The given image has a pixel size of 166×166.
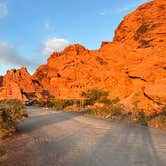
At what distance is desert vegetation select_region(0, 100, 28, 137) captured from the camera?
1077cm

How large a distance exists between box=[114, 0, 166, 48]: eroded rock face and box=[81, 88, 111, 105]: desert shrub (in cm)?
966

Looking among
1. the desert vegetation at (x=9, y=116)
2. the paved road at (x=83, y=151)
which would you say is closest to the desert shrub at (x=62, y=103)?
the desert vegetation at (x=9, y=116)

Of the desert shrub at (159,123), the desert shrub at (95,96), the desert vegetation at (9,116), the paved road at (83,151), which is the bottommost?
the paved road at (83,151)

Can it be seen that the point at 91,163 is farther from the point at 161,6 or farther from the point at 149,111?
the point at 161,6

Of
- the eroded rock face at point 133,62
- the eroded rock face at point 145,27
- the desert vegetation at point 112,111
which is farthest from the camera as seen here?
the eroded rock face at point 145,27

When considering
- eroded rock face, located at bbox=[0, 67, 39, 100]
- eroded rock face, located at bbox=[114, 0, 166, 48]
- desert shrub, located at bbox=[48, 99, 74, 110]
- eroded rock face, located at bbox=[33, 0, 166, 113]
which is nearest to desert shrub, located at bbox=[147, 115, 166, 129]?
eroded rock face, located at bbox=[33, 0, 166, 113]

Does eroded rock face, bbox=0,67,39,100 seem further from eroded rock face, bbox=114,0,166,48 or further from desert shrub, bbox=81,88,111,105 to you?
eroded rock face, bbox=114,0,166,48

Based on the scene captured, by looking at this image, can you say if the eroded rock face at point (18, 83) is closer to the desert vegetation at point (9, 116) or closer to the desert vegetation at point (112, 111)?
the desert vegetation at point (112, 111)

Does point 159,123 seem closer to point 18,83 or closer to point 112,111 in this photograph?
point 112,111

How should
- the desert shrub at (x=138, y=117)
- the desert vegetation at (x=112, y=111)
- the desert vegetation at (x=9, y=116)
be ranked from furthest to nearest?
the desert shrub at (x=138, y=117), the desert vegetation at (x=112, y=111), the desert vegetation at (x=9, y=116)

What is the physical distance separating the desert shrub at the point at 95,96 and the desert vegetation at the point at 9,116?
20.5m

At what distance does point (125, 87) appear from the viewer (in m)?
31.0

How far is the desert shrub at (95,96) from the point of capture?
32.7 meters

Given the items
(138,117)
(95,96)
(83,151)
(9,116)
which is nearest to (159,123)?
(138,117)
